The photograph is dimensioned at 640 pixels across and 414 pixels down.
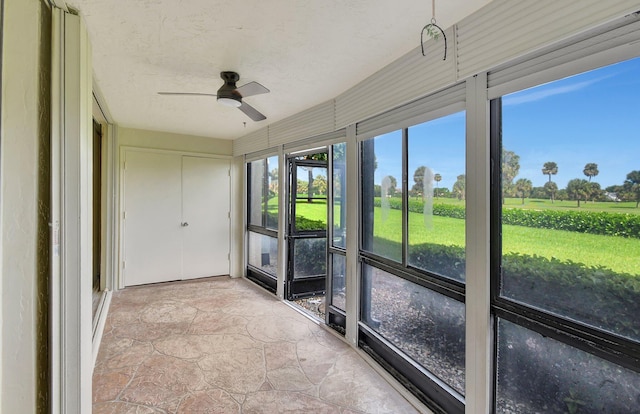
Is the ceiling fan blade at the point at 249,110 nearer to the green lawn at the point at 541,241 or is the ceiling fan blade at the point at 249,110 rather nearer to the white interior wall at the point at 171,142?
the green lawn at the point at 541,241

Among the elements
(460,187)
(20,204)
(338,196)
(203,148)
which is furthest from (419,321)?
(203,148)

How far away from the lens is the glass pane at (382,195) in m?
2.44

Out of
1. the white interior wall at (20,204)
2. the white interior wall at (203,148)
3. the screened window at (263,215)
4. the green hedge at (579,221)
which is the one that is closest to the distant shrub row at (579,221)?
the green hedge at (579,221)

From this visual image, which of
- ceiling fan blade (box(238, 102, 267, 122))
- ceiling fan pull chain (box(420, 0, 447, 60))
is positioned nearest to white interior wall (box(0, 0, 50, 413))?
ceiling fan blade (box(238, 102, 267, 122))

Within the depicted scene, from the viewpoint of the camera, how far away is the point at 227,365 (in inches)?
98.7

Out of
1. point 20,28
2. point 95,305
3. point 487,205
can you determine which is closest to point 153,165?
point 95,305

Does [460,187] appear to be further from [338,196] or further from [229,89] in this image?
[229,89]

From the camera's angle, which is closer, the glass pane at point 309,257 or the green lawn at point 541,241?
the green lawn at point 541,241

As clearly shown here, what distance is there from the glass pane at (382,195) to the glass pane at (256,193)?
243cm

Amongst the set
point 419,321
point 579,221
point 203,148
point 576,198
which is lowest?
point 419,321

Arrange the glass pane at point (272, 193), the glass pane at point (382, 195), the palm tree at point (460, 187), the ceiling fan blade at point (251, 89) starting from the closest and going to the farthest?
1. the palm tree at point (460, 187)
2. the ceiling fan blade at point (251, 89)
3. the glass pane at point (382, 195)
4. the glass pane at point (272, 193)

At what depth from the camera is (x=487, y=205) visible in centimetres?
164

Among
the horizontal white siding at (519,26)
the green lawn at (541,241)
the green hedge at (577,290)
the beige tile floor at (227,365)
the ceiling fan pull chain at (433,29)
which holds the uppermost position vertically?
the ceiling fan pull chain at (433,29)

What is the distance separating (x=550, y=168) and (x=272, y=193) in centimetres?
359
